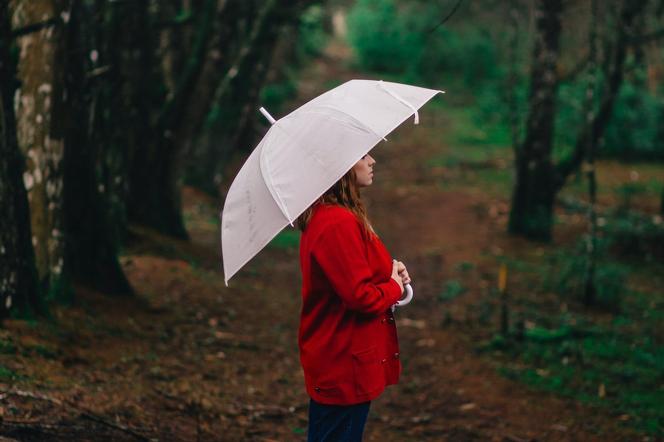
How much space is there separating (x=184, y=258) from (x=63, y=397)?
19.3 ft

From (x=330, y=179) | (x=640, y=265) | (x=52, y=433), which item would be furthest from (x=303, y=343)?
(x=640, y=265)

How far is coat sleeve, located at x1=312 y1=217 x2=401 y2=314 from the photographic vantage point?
11.0ft

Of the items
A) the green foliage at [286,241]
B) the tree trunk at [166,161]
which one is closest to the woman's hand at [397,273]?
the tree trunk at [166,161]

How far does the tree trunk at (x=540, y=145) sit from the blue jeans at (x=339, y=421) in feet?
35.9

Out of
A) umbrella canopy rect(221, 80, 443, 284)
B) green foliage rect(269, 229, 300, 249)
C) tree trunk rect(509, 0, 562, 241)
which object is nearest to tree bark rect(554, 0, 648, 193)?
tree trunk rect(509, 0, 562, 241)

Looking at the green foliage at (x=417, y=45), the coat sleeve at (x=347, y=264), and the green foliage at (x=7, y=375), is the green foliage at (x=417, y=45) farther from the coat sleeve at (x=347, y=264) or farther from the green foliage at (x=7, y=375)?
the coat sleeve at (x=347, y=264)

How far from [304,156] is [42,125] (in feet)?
13.7

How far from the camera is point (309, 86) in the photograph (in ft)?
104

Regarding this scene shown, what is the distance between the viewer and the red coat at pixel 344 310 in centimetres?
338

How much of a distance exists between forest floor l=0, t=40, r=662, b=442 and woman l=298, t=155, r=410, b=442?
192 cm

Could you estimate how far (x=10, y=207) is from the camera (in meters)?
5.94

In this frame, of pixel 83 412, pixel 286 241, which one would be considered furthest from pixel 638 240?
pixel 83 412

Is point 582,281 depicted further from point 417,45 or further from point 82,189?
point 417,45

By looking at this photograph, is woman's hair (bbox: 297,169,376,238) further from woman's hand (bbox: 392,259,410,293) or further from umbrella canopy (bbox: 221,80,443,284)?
woman's hand (bbox: 392,259,410,293)
